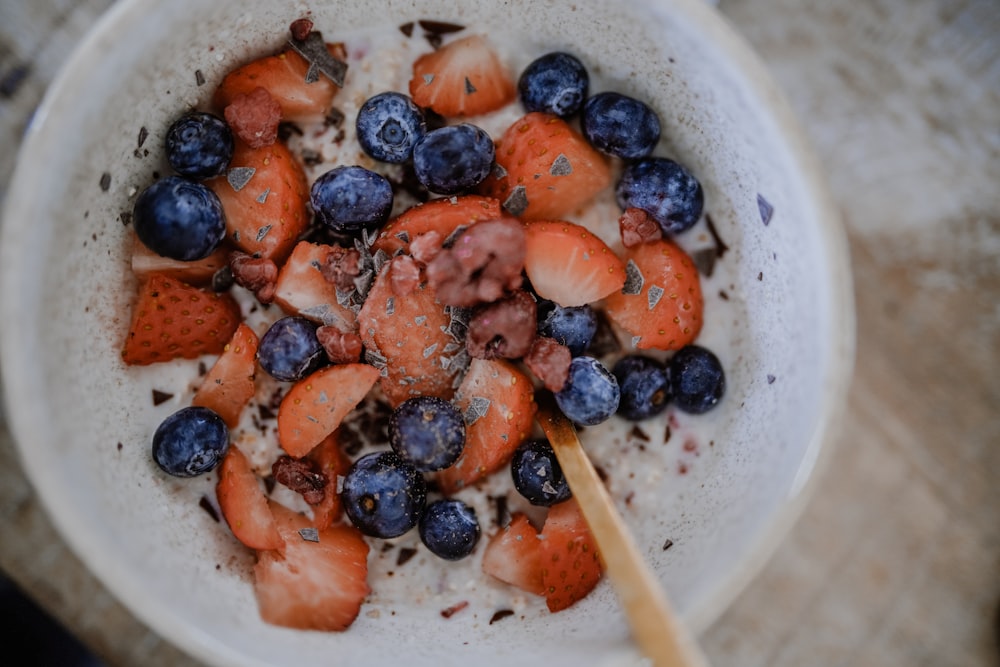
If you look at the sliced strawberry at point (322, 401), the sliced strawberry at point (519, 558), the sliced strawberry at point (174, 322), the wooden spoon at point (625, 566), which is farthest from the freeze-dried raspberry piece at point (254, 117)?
the sliced strawberry at point (519, 558)

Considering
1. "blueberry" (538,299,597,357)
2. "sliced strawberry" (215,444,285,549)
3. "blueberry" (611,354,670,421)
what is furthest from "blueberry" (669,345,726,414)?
"sliced strawberry" (215,444,285,549)

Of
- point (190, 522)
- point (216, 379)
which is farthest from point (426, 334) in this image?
point (190, 522)

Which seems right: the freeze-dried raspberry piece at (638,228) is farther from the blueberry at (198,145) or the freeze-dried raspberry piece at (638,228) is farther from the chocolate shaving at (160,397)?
the chocolate shaving at (160,397)

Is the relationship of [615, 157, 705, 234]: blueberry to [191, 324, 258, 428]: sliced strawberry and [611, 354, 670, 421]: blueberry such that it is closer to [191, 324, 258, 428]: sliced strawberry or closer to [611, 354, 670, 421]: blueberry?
[611, 354, 670, 421]: blueberry

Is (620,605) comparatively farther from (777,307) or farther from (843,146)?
(843,146)

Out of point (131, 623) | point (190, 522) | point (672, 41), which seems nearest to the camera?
point (672, 41)

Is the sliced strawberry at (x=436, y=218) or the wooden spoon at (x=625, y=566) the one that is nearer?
the wooden spoon at (x=625, y=566)

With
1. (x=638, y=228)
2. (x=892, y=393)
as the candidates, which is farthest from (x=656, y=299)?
(x=892, y=393)
